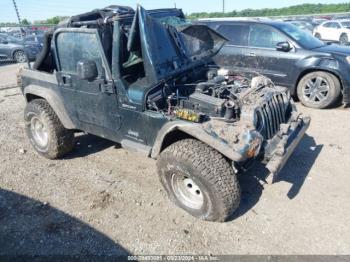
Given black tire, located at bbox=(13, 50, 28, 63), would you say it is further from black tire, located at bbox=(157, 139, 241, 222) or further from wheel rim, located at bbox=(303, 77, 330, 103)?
black tire, located at bbox=(157, 139, 241, 222)

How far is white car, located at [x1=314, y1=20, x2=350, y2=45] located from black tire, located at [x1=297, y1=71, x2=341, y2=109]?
12188 mm

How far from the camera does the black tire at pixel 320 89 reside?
6.47m

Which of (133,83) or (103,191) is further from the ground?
(133,83)

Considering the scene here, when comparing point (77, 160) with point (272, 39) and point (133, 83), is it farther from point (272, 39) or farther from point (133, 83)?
point (272, 39)

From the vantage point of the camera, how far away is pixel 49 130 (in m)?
4.73

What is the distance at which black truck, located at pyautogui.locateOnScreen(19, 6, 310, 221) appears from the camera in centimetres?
325

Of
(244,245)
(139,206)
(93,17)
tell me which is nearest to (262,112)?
(244,245)

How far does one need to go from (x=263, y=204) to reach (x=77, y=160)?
2902 millimetres

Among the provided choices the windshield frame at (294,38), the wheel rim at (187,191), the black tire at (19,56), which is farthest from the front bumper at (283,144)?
the black tire at (19,56)

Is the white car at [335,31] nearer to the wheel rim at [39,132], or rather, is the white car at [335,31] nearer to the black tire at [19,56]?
the black tire at [19,56]

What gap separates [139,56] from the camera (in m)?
3.82

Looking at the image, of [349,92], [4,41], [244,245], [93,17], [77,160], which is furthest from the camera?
[4,41]

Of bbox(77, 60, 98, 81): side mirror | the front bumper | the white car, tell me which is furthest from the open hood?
the white car

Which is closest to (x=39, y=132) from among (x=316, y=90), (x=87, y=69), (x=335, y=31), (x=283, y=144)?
(x=87, y=69)
